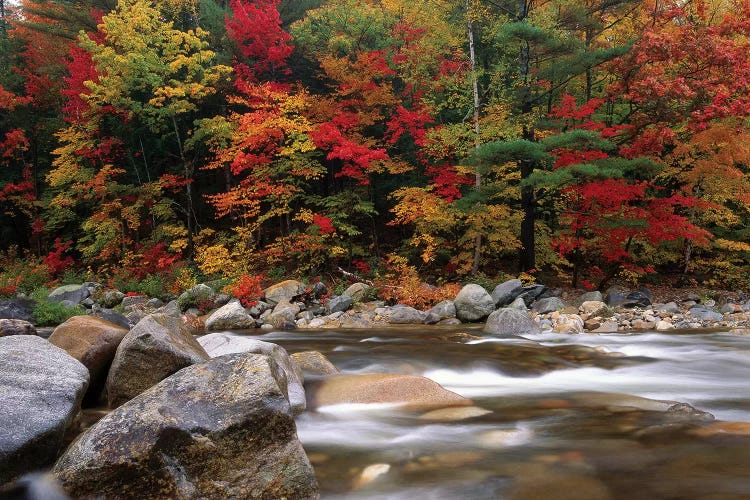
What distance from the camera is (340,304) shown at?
13.0 m

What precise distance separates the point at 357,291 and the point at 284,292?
201 centimetres

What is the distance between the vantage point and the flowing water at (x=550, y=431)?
118 inches

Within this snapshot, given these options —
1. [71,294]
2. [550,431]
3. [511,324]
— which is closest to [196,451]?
[550,431]

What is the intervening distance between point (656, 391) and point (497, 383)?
1.69 m

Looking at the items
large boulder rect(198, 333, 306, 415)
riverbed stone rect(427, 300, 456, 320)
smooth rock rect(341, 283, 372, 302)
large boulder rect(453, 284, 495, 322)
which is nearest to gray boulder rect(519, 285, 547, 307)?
large boulder rect(453, 284, 495, 322)

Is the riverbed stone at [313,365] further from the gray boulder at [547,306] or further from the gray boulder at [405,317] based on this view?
the gray boulder at [547,306]

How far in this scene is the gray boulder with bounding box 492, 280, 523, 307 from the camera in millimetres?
12078

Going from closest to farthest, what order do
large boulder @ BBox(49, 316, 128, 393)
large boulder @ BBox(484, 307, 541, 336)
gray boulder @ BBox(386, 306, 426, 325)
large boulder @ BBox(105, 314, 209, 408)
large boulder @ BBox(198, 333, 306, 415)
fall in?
large boulder @ BBox(105, 314, 209, 408) → large boulder @ BBox(198, 333, 306, 415) → large boulder @ BBox(49, 316, 128, 393) → large boulder @ BBox(484, 307, 541, 336) → gray boulder @ BBox(386, 306, 426, 325)

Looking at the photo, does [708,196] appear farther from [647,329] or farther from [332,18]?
[332,18]

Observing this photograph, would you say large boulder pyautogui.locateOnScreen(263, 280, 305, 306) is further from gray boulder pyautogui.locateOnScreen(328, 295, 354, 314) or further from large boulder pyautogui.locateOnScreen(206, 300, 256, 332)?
large boulder pyautogui.locateOnScreen(206, 300, 256, 332)

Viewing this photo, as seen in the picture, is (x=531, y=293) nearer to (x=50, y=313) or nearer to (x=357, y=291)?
(x=357, y=291)

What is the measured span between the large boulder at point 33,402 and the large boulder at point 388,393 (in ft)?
6.84

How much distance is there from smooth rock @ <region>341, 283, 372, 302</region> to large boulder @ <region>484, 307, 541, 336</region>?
199 inches

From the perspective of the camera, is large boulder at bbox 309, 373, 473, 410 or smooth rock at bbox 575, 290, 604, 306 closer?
large boulder at bbox 309, 373, 473, 410
